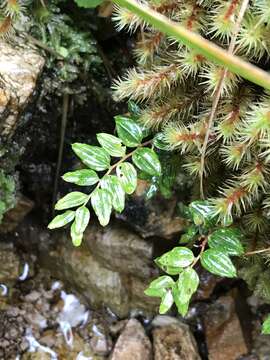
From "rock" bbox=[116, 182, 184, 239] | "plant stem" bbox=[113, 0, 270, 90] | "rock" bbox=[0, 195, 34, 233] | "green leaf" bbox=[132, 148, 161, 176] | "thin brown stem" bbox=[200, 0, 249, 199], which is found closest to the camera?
"plant stem" bbox=[113, 0, 270, 90]

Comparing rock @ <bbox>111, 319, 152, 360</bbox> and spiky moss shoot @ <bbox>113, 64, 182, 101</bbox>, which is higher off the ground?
spiky moss shoot @ <bbox>113, 64, 182, 101</bbox>

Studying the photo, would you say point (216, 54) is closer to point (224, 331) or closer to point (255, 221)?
point (255, 221)

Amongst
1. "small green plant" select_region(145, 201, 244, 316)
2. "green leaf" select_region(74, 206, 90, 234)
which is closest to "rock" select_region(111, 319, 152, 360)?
"small green plant" select_region(145, 201, 244, 316)

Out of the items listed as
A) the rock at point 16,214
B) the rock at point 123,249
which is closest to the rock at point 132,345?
the rock at point 123,249

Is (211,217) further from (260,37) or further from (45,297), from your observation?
(45,297)

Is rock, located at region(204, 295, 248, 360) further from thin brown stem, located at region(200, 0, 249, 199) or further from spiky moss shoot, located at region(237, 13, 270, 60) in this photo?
spiky moss shoot, located at region(237, 13, 270, 60)

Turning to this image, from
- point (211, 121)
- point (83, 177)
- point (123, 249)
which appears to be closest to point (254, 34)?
point (211, 121)
